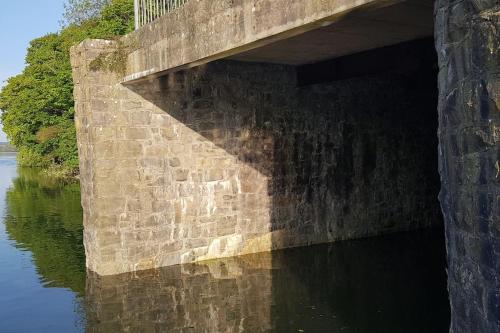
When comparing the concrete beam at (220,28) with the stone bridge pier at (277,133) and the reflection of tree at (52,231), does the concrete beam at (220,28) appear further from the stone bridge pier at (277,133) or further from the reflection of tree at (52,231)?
the reflection of tree at (52,231)

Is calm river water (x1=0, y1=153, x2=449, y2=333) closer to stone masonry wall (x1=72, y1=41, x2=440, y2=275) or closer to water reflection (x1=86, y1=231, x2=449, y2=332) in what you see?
water reflection (x1=86, y1=231, x2=449, y2=332)

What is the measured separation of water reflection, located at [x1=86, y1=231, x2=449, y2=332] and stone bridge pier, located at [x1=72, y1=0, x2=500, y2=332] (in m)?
→ 0.75

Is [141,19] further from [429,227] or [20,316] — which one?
[429,227]

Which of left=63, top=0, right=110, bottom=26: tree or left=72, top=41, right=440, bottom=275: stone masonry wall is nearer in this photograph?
left=72, top=41, right=440, bottom=275: stone masonry wall

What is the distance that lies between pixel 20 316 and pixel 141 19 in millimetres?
4984

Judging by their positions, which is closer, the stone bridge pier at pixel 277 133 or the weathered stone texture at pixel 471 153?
the weathered stone texture at pixel 471 153

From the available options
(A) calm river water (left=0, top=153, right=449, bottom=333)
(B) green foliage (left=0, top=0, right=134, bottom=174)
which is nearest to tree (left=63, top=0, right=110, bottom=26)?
(B) green foliage (left=0, top=0, right=134, bottom=174)

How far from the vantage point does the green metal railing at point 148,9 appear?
8135 millimetres

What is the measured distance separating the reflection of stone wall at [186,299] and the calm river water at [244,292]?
15 millimetres

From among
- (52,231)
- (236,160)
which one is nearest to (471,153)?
(236,160)

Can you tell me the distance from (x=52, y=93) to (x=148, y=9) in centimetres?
2429

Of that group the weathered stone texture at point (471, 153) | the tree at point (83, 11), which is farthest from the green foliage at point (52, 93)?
the weathered stone texture at point (471, 153)

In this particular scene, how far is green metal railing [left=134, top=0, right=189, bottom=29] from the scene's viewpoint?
8.14 meters

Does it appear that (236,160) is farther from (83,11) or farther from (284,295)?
(83,11)
